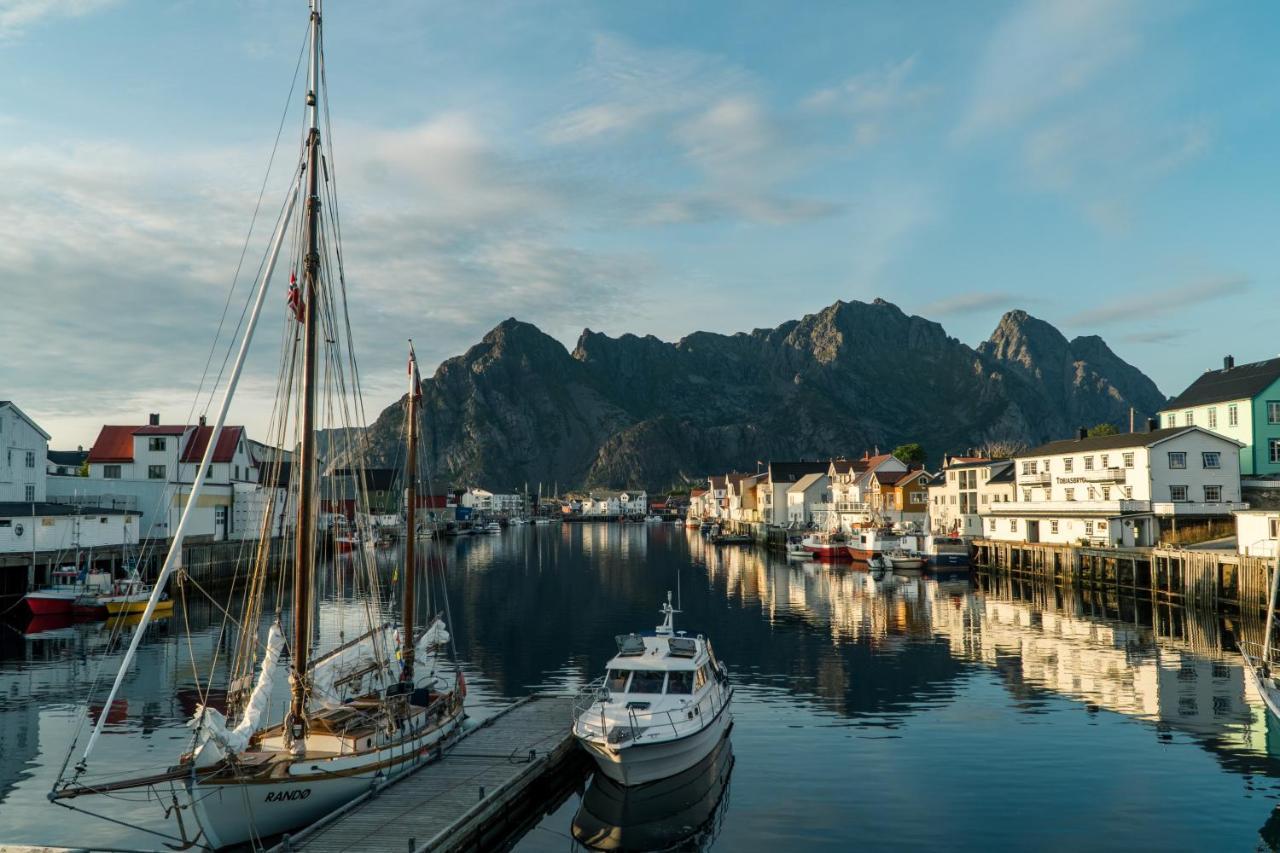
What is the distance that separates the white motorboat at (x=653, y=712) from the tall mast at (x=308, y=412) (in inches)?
338

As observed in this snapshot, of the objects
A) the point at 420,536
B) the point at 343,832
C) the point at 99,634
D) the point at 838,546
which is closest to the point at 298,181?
the point at 343,832

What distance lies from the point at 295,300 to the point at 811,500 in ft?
496

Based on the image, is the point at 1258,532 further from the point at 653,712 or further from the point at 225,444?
the point at 225,444

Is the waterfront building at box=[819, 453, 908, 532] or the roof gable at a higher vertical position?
the roof gable

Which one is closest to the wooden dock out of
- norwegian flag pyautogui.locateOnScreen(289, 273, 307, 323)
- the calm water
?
the calm water

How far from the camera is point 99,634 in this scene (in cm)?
6056

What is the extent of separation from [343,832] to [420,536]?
555 feet

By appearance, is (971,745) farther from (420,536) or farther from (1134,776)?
(420,536)

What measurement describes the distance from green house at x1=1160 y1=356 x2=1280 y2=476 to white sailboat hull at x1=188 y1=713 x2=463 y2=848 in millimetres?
95805

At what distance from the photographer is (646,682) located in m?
31.2

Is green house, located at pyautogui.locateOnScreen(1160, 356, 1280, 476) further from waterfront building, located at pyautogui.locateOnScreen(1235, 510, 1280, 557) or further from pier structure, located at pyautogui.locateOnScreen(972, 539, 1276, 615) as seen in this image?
waterfront building, located at pyautogui.locateOnScreen(1235, 510, 1280, 557)

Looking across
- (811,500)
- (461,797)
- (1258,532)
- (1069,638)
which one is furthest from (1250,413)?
(461,797)

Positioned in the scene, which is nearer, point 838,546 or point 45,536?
point 45,536

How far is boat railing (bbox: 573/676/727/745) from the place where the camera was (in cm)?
2759
